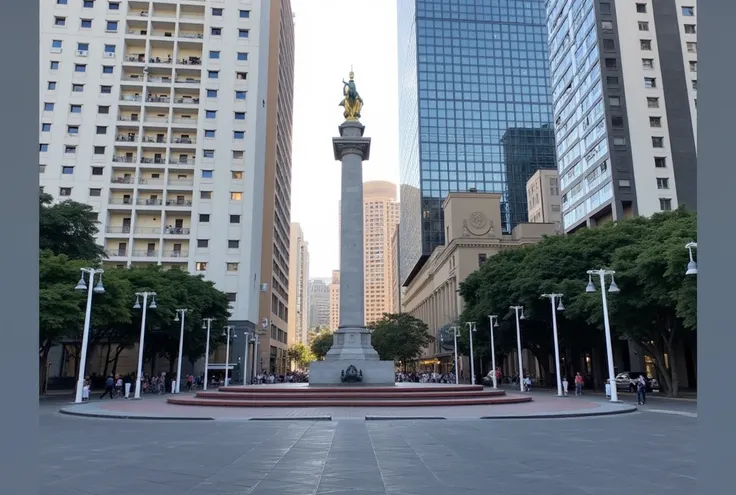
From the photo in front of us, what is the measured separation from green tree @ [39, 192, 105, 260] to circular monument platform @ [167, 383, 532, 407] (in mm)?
25155

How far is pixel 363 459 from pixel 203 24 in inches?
3092

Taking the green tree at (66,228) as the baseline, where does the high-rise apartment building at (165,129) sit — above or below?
above

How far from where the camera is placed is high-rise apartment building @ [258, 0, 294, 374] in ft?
269

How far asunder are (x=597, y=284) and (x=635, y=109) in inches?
1320

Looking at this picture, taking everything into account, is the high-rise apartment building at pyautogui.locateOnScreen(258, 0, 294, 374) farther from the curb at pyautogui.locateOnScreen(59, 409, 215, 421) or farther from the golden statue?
the curb at pyautogui.locateOnScreen(59, 409, 215, 421)

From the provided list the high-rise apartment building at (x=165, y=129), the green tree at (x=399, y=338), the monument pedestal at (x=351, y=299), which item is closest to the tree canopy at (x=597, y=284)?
the monument pedestal at (x=351, y=299)

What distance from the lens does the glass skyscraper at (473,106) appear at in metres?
128

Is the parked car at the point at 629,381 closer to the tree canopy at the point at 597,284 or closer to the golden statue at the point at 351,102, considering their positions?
the tree canopy at the point at 597,284

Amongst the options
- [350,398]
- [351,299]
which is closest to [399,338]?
[351,299]

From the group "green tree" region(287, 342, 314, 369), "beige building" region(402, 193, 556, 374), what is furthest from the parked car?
"green tree" region(287, 342, 314, 369)

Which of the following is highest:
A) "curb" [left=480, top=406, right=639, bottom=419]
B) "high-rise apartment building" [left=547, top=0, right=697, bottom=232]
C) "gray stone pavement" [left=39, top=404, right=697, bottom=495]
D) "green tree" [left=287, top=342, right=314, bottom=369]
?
"high-rise apartment building" [left=547, top=0, right=697, bottom=232]

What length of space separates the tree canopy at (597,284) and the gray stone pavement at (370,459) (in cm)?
1399

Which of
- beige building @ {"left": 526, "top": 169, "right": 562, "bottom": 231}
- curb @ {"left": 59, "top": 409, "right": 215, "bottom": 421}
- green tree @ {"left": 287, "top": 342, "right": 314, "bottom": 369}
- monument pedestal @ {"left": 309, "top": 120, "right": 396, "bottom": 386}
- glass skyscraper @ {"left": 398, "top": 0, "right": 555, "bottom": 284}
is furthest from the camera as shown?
green tree @ {"left": 287, "top": 342, "right": 314, "bottom": 369}

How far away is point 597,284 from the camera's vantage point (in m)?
41.7
